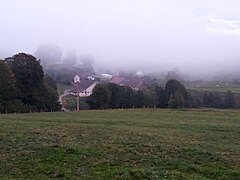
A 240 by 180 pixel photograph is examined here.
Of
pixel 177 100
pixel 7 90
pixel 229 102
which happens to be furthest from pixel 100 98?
pixel 229 102

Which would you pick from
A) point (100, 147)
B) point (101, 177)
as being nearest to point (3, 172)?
point (101, 177)

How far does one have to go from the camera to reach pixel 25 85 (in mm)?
57562

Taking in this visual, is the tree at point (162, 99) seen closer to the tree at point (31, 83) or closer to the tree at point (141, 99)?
the tree at point (141, 99)

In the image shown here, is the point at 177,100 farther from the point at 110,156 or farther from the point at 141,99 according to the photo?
the point at 110,156

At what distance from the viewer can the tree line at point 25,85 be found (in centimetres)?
5331

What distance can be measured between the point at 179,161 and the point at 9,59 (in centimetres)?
5274

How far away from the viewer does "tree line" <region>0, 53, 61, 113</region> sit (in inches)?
2099

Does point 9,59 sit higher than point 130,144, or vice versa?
point 9,59

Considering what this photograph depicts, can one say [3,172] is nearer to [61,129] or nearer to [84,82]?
[61,129]

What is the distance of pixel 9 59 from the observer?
6244 centimetres

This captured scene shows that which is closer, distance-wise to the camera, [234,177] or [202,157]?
[234,177]

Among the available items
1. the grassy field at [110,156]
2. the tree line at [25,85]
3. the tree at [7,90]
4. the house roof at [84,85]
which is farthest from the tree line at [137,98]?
the grassy field at [110,156]

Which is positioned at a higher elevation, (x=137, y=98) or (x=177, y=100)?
(x=137, y=98)

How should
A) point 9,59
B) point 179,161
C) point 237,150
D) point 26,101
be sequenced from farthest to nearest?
point 9,59 < point 26,101 < point 237,150 < point 179,161
